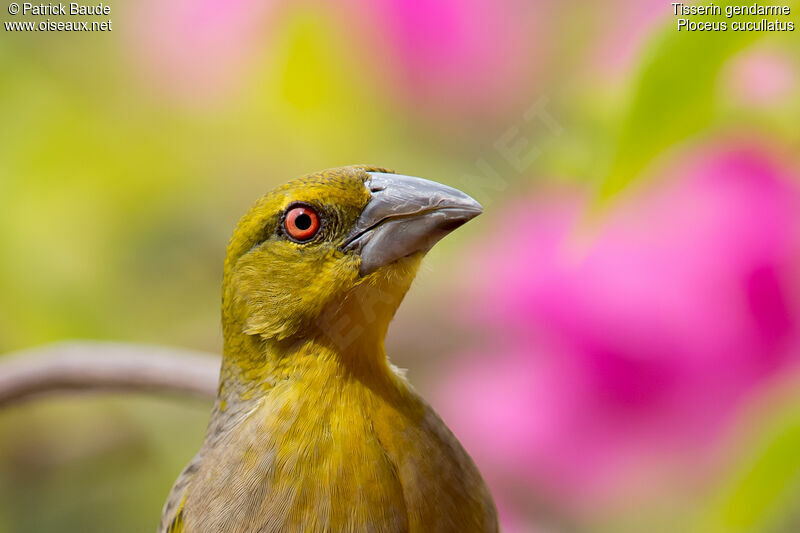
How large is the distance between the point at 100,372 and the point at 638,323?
710 mm

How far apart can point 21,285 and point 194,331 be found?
0.34m

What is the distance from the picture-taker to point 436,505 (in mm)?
940

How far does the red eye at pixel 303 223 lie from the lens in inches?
37.2

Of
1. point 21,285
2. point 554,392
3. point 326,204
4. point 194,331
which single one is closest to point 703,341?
point 554,392

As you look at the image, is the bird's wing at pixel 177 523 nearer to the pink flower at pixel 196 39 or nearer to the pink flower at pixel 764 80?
the pink flower at pixel 764 80

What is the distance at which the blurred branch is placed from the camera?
119 centimetres

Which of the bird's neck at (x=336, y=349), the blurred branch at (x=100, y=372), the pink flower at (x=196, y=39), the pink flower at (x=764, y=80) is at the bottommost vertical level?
the blurred branch at (x=100, y=372)

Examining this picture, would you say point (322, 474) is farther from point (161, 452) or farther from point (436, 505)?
point (161, 452)

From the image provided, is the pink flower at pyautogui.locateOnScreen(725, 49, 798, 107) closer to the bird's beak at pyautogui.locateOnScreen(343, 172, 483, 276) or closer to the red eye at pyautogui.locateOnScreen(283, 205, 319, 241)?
the bird's beak at pyautogui.locateOnScreen(343, 172, 483, 276)

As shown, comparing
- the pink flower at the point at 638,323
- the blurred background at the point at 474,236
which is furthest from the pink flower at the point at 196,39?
the pink flower at the point at 638,323

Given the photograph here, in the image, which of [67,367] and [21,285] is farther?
[21,285]

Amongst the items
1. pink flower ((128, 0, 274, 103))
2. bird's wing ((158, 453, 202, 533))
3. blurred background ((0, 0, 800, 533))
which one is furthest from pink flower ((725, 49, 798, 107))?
pink flower ((128, 0, 274, 103))

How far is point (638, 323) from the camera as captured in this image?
1199mm

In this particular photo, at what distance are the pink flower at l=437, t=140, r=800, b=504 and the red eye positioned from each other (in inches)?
12.2
